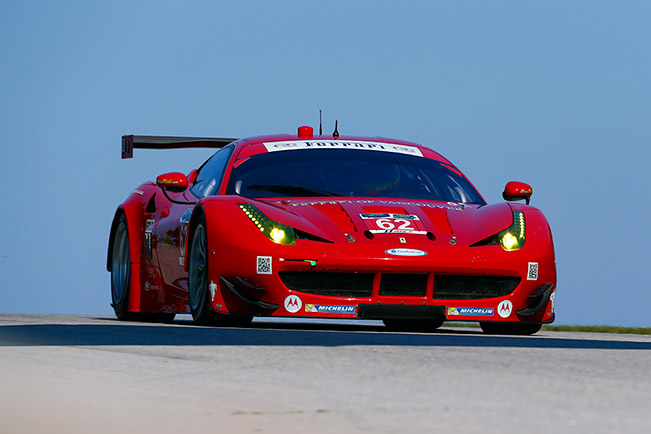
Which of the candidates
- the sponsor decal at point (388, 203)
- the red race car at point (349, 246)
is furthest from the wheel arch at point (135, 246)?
the sponsor decal at point (388, 203)

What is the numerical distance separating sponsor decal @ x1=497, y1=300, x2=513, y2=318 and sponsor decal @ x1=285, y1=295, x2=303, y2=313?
3.93 ft

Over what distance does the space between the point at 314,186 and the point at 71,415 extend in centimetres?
450

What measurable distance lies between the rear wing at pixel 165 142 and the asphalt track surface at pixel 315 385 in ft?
16.1

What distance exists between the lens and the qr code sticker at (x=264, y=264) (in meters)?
6.60

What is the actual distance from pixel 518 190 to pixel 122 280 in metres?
3.47

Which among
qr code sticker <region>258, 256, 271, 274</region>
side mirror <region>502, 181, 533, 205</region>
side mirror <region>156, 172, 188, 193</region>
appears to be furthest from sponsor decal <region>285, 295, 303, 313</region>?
side mirror <region>502, 181, 533, 205</region>

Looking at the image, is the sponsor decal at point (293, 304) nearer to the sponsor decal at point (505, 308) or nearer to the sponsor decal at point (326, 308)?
the sponsor decal at point (326, 308)

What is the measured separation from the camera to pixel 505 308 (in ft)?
22.6

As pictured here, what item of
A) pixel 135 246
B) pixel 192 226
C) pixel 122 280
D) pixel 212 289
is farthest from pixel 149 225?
pixel 212 289

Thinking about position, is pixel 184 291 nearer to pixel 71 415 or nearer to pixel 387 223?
pixel 387 223

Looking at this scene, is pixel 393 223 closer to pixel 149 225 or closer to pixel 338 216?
pixel 338 216

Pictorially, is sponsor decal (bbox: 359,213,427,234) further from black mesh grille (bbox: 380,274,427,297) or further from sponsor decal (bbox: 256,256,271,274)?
sponsor decal (bbox: 256,256,271,274)

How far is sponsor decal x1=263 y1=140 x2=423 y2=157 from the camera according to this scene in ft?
27.0

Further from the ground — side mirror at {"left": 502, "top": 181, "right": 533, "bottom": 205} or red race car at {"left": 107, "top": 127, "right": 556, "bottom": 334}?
side mirror at {"left": 502, "top": 181, "right": 533, "bottom": 205}
